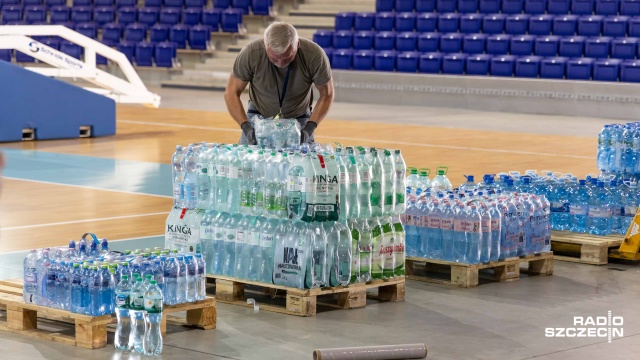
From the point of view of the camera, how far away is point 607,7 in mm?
25500

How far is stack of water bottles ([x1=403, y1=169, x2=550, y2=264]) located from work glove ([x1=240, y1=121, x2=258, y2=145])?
4.22 ft

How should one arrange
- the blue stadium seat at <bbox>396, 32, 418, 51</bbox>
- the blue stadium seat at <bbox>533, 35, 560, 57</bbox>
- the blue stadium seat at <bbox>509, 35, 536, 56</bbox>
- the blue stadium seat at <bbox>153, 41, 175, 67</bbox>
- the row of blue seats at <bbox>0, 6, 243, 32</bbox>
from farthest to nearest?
the row of blue seats at <bbox>0, 6, 243, 32</bbox> → the blue stadium seat at <bbox>153, 41, 175, 67</bbox> → the blue stadium seat at <bbox>396, 32, 418, 51</bbox> → the blue stadium seat at <bbox>509, 35, 536, 56</bbox> → the blue stadium seat at <bbox>533, 35, 560, 57</bbox>

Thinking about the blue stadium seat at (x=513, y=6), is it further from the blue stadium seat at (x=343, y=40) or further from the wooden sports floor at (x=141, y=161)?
the wooden sports floor at (x=141, y=161)

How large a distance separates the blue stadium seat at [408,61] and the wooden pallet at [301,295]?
18837mm

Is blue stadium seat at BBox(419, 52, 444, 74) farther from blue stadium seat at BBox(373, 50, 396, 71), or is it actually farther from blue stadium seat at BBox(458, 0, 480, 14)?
blue stadium seat at BBox(458, 0, 480, 14)

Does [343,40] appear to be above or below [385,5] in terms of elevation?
below

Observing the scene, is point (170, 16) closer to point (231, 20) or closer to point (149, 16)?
point (149, 16)

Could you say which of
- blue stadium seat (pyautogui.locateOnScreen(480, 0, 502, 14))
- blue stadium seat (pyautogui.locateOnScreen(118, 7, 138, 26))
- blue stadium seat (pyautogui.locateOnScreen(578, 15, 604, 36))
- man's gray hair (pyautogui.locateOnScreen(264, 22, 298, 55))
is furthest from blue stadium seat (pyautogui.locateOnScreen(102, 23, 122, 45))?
man's gray hair (pyautogui.locateOnScreen(264, 22, 298, 55))

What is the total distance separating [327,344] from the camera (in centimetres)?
687

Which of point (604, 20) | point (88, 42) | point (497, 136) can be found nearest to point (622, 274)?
point (497, 136)

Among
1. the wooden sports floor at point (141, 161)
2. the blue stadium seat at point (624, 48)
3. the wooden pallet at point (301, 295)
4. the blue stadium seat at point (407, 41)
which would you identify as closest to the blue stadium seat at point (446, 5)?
the blue stadium seat at point (407, 41)

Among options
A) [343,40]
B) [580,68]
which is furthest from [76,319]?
[343,40]

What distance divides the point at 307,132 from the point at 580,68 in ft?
54.1

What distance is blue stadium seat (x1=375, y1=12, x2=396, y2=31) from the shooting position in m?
28.5
